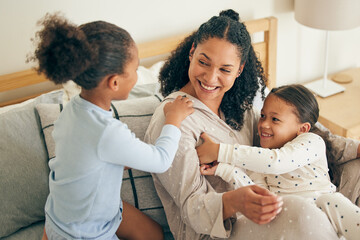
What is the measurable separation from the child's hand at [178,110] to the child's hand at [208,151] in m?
0.12

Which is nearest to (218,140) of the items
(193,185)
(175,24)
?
(193,185)

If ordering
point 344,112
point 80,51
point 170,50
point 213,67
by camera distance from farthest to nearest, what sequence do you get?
point 344,112 < point 170,50 < point 213,67 < point 80,51

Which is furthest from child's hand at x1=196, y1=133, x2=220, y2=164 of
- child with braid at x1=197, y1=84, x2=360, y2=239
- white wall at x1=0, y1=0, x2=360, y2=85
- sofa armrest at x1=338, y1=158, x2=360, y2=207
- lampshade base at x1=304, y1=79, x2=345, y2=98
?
lampshade base at x1=304, y1=79, x2=345, y2=98

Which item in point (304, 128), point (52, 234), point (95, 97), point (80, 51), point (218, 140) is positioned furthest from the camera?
point (304, 128)

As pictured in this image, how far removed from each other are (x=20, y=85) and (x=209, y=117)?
2.99 feet

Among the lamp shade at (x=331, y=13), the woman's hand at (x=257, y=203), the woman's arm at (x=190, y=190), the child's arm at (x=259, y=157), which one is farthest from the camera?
the lamp shade at (x=331, y=13)

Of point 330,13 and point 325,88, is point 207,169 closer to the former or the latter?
point 330,13

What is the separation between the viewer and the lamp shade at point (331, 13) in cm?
199

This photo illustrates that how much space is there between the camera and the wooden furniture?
206cm

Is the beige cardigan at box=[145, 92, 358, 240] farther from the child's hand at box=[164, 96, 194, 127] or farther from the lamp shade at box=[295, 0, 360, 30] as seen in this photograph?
the lamp shade at box=[295, 0, 360, 30]

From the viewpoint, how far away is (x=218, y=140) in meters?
1.33

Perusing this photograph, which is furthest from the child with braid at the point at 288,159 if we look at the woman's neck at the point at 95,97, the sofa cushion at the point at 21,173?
the sofa cushion at the point at 21,173

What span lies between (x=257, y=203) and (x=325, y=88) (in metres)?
1.62

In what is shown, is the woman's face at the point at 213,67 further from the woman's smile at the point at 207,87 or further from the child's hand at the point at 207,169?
the child's hand at the point at 207,169
